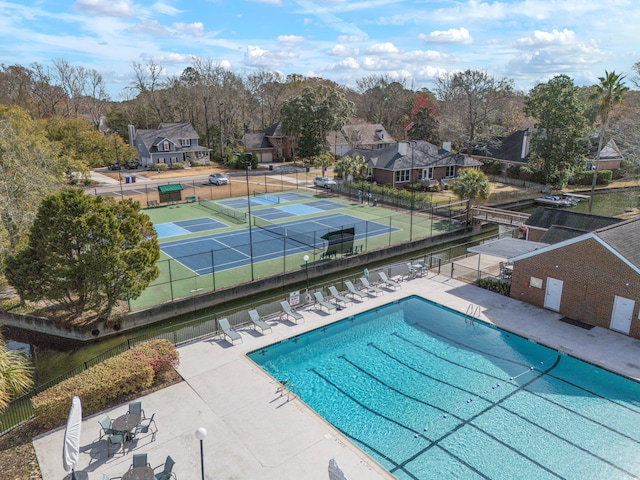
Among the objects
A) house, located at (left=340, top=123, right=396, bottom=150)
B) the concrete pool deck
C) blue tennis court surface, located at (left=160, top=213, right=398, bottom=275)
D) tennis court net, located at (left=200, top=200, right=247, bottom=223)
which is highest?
house, located at (left=340, top=123, right=396, bottom=150)

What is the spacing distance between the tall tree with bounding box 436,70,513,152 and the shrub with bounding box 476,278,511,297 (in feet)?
125

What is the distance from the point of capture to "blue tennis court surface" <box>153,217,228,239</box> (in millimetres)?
33144

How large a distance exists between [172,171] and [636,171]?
181ft

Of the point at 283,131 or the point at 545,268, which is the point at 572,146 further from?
the point at 283,131

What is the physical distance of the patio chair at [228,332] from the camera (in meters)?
17.8

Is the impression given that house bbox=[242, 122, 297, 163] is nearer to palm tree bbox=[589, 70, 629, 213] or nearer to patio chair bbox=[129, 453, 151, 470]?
palm tree bbox=[589, 70, 629, 213]

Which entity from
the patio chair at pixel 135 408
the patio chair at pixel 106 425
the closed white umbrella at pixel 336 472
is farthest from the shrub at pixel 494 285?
the patio chair at pixel 106 425

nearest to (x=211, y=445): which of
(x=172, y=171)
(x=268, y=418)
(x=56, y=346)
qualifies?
(x=268, y=418)

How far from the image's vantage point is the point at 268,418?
524 inches

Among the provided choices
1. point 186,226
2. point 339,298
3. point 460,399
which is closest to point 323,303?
point 339,298

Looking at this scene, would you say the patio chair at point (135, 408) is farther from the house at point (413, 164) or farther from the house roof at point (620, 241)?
the house at point (413, 164)

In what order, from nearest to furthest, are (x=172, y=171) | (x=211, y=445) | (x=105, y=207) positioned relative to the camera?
1. (x=211, y=445)
2. (x=105, y=207)
3. (x=172, y=171)

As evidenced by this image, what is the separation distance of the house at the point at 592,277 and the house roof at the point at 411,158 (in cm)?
2856

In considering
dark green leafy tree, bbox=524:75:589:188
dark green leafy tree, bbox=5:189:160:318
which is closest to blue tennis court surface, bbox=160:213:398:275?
dark green leafy tree, bbox=5:189:160:318
